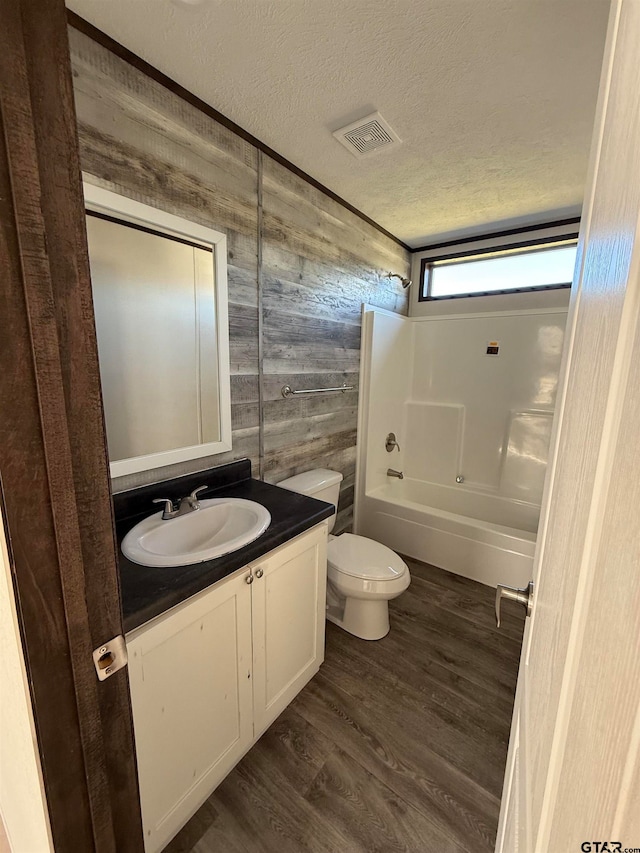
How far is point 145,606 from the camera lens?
2.91 ft

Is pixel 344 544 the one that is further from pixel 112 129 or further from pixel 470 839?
pixel 112 129

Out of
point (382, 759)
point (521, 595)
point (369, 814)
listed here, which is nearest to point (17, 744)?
point (521, 595)

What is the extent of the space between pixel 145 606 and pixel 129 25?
1757 millimetres

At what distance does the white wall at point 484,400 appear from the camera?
8.74 ft

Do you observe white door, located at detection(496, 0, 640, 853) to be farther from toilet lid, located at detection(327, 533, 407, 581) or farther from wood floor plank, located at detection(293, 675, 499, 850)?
toilet lid, located at detection(327, 533, 407, 581)

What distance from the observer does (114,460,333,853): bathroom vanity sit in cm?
95

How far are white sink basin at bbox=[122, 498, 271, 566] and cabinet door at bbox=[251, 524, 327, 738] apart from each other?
15cm

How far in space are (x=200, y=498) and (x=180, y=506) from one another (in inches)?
6.9

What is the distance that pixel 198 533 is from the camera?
1411 mm

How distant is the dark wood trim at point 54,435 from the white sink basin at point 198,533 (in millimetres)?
542

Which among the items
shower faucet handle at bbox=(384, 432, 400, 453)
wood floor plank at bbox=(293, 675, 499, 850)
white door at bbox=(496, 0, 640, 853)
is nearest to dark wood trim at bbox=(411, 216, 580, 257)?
shower faucet handle at bbox=(384, 432, 400, 453)

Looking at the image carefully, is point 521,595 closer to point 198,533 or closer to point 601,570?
point 601,570

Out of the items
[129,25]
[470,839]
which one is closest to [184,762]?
[470,839]

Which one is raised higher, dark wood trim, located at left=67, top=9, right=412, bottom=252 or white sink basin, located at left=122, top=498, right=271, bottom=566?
dark wood trim, located at left=67, top=9, right=412, bottom=252
